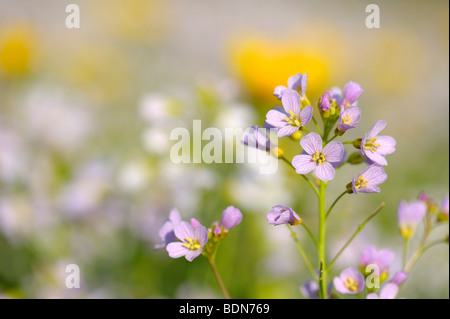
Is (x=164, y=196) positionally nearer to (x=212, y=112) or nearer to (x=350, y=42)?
(x=212, y=112)

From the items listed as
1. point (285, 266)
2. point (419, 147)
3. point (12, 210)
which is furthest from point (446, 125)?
point (12, 210)

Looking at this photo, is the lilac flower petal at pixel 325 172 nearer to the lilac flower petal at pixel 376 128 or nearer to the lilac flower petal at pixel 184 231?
the lilac flower petal at pixel 376 128

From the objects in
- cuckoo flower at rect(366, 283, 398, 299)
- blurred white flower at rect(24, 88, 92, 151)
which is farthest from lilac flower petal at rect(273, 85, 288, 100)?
blurred white flower at rect(24, 88, 92, 151)

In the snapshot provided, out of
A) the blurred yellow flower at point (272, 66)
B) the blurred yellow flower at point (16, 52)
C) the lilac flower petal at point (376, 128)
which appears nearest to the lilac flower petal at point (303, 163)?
the lilac flower petal at point (376, 128)

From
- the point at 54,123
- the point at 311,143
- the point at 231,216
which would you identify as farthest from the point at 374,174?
the point at 54,123

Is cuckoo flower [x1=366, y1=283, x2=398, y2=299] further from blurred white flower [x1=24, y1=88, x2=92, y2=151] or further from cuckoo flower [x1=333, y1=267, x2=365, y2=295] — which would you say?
blurred white flower [x1=24, y1=88, x2=92, y2=151]
